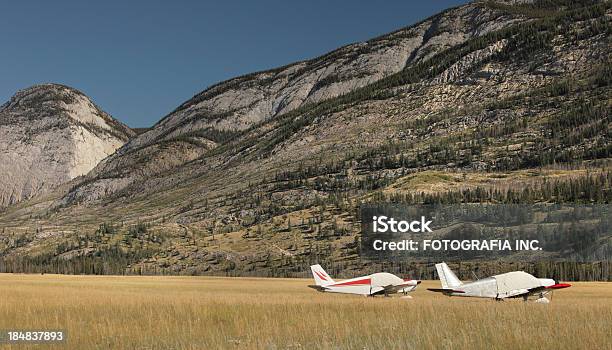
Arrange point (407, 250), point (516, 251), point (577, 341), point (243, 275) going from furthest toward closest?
1. point (243, 275)
2. point (407, 250)
3. point (516, 251)
4. point (577, 341)

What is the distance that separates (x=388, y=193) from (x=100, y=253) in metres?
93.2

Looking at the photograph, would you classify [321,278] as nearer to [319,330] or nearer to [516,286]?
[516,286]

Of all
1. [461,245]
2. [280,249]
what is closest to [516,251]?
[461,245]

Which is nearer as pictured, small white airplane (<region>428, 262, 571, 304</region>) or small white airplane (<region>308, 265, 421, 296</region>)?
small white airplane (<region>428, 262, 571, 304</region>)

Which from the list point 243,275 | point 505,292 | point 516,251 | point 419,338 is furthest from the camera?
point 243,275

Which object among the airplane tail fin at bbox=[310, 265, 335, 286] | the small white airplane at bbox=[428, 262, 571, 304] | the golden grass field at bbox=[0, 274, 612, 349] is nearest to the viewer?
the golden grass field at bbox=[0, 274, 612, 349]

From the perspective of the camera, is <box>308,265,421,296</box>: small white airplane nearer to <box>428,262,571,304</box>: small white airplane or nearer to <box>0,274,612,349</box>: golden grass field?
<box>428,262,571,304</box>: small white airplane

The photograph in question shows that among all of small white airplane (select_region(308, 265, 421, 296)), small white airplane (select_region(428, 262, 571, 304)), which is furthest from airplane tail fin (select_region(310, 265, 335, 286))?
small white airplane (select_region(428, 262, 571, 304))

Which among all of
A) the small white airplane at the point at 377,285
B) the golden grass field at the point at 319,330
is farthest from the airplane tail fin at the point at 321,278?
the golden grass field at the point at 319,330

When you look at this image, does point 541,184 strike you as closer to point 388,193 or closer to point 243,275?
point 388,193

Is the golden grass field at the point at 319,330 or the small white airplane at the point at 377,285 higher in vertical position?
the golden grass field at the point at 319,330

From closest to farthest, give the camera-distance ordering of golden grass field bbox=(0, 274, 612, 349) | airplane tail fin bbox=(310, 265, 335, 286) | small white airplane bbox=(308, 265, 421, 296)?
golden grass field bbox=(0, 274, 612, 349)
small white airplane bbox=(308, 265, 421, 296)
airplane tail fin bbox=(310, 265, 335, 286)

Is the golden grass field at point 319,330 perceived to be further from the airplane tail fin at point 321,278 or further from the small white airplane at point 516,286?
the airplane tail fin at point 321,278

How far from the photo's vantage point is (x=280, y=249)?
176625 millimetres
